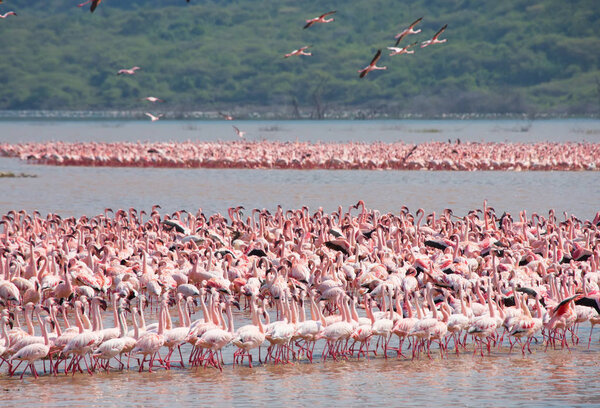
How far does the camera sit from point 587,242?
20.0 m

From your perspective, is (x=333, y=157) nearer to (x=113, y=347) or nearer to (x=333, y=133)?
(x=113, y=347)

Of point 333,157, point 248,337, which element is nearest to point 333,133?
point 333,157

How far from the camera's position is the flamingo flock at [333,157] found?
48.0 m

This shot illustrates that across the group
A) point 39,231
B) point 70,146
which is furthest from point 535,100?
point 39,231

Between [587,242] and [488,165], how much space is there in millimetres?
28179

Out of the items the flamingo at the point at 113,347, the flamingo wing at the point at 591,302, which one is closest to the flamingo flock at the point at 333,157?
the flamingo wing at the point at 591,302

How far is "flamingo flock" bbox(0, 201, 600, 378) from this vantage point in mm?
13238

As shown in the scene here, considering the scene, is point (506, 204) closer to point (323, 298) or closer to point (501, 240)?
point (501, 240)

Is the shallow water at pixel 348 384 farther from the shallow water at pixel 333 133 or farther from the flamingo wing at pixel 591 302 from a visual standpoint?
the shallow water at pixel 333 133

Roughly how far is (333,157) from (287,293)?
36.3 m

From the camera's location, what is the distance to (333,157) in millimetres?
50375

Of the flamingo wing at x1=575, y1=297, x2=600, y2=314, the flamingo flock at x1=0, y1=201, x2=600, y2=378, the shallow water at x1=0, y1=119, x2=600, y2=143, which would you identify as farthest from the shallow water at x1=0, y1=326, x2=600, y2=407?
the shallow water at x1=0, y1=119, x2=600, y2=143

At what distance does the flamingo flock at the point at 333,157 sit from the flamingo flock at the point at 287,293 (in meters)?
25.6

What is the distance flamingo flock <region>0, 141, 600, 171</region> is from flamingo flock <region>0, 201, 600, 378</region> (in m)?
25.6
